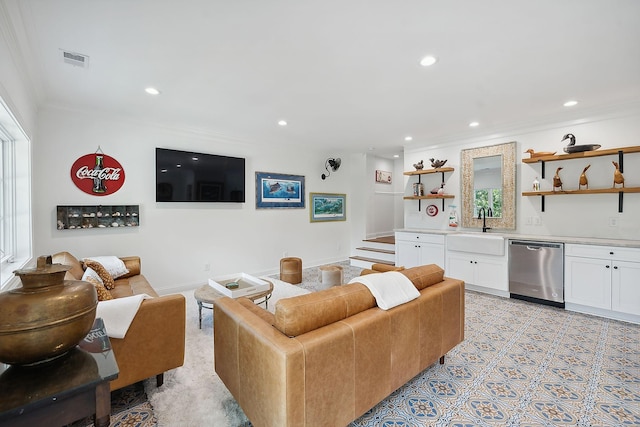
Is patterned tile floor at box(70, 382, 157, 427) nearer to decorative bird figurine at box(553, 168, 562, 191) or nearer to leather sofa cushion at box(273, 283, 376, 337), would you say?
leather sofa cushion at box(273, 283, 376, 337)

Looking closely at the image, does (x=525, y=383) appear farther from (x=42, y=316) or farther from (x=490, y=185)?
(x=490, y=185)

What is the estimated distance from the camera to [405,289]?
192 cm

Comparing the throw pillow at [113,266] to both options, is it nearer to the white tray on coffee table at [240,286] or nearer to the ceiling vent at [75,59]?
the white tray on coffee table at [240,286]

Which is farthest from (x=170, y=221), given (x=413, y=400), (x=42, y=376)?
(x=413, y=400)

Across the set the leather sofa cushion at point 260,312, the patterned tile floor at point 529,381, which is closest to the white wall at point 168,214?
the leather sofa cushion at point 260,312

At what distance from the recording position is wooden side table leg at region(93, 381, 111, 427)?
3.24ft

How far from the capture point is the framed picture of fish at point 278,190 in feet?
17.0

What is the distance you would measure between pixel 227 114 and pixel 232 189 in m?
1.38

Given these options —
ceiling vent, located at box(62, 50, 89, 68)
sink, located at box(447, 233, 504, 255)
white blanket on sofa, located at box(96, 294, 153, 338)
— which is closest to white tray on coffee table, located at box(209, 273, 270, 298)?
white blanket on sofa, located at box(96, 294, 153, 338)

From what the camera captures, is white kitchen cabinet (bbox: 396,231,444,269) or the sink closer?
the sink

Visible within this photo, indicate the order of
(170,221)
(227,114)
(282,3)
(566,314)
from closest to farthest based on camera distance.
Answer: (282,3)
(566,314)
(227,114)
(170,221)

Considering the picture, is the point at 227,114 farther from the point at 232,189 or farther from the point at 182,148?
the point at 232,189

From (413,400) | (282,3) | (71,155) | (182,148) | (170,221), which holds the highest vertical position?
(282,3)

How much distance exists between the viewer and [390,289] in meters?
1.86
